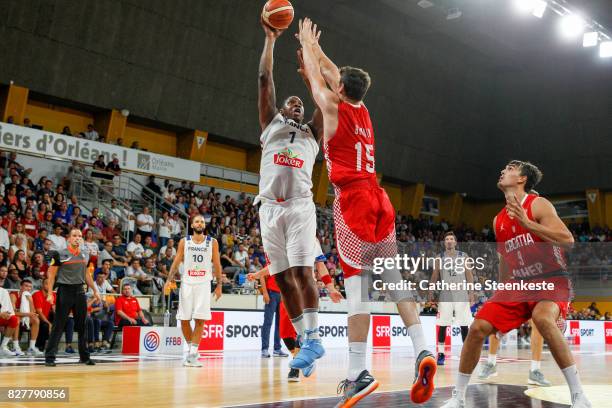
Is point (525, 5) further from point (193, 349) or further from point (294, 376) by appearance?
point (294, 376)

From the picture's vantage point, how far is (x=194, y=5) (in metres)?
22.1

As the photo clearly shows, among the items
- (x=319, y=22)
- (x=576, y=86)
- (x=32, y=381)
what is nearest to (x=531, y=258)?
(x=32, y=381)

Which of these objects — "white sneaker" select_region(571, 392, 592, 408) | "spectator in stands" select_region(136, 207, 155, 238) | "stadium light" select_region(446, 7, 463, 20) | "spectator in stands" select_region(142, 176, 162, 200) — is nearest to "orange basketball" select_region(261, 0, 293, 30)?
"white sneaker" select_region(571, 392, 592, 408)

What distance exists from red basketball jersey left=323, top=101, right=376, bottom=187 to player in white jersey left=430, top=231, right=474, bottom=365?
613 cm

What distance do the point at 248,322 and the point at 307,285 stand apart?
8.73 metres

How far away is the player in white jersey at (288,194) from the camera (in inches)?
239

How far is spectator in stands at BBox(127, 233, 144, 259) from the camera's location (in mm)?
16688

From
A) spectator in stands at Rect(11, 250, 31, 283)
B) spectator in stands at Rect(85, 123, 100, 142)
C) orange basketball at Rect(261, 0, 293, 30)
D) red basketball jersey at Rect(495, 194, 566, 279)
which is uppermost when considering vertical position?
spectator in stands at Rect(85, 123, 100, 142)

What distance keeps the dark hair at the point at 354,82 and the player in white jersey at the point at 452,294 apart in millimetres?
6214

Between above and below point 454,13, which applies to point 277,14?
below

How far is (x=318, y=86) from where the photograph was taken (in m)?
4.79

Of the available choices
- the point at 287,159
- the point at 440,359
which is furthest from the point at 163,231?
the point at 287,159

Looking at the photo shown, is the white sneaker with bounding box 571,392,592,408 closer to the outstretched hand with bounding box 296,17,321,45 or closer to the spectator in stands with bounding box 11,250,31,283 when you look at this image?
the outstretched hand with bounding box 296,17,321,45

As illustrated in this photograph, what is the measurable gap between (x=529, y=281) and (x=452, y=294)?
18.5ft
